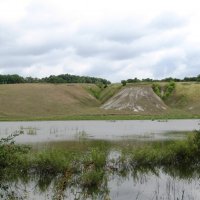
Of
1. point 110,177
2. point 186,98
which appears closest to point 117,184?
point 110,177

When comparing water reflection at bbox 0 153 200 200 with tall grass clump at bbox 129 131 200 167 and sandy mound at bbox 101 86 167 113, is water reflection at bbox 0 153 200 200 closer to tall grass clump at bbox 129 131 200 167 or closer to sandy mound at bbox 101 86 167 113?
tall grass clump at bbox 129 131 200 167

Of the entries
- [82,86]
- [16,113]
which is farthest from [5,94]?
[82,86]

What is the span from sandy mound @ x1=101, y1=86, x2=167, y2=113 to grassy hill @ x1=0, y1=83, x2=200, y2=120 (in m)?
1.12

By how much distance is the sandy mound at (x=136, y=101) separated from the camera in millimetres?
130125

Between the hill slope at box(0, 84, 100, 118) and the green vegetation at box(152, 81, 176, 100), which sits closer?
the hill slope at box(0, 84, 100, 118)

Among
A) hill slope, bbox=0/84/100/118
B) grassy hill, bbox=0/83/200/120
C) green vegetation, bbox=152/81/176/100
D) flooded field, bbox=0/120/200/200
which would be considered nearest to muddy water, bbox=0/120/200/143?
flooded field, bbox=0/120/200/200

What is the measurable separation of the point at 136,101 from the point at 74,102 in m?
18.2

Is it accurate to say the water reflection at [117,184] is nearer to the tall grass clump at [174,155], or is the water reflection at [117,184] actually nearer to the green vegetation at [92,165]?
the green vegetation at [92,165]

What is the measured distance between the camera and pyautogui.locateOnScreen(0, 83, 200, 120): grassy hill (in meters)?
119

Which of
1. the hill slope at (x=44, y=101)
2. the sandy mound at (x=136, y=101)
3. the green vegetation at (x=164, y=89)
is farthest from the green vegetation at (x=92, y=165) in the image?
the green vegetation at (x=164, y=89)

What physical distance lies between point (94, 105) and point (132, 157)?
380ft

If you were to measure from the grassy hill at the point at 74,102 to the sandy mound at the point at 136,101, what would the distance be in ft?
3.66

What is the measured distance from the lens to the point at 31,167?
2686cm

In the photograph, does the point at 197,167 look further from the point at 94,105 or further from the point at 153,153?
the point at 94,105
